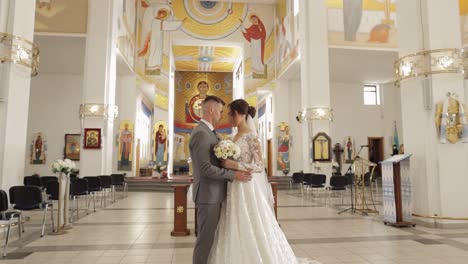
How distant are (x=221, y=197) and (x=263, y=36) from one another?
63.8 ft

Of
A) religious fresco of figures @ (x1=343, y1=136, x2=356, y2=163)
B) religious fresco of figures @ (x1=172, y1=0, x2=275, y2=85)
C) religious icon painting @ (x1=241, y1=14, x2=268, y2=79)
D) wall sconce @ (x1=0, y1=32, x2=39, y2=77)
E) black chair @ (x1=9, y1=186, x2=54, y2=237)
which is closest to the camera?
black chair @ (x1=9, y1=186, x2=54, y2=237)

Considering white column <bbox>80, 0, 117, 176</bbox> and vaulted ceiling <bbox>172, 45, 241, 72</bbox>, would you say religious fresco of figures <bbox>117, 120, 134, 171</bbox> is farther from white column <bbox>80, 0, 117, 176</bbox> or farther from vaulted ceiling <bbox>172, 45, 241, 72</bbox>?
vaulted ceiling <bbox>172, 45, 241, 72</bbox>

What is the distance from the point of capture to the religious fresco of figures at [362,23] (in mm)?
14172

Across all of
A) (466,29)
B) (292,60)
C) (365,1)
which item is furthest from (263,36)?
(466,29)

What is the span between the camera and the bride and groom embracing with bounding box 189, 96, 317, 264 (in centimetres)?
281

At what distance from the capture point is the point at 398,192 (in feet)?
20.7

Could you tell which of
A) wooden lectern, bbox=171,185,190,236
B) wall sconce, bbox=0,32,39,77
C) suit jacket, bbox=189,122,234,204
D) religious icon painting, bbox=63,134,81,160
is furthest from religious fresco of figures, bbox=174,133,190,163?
suit jacket, bbox=189,122,234,204

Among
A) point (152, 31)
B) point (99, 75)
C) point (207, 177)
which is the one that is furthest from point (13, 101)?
point (152, 31)

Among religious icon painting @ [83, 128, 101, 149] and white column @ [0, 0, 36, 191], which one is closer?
white column @ [0, 0, 36, 191]

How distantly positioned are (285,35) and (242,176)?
1612 centimetres

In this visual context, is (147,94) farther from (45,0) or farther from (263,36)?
(45,0)

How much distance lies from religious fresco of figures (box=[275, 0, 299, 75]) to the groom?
44.1 ft

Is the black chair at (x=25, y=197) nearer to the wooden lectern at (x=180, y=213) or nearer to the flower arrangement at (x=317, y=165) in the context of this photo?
the wooden lectern at (x=180, y=213)

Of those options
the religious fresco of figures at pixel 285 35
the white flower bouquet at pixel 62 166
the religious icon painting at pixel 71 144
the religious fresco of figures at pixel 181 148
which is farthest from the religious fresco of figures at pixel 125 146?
the religious fresco of figures at pixel 181 148
